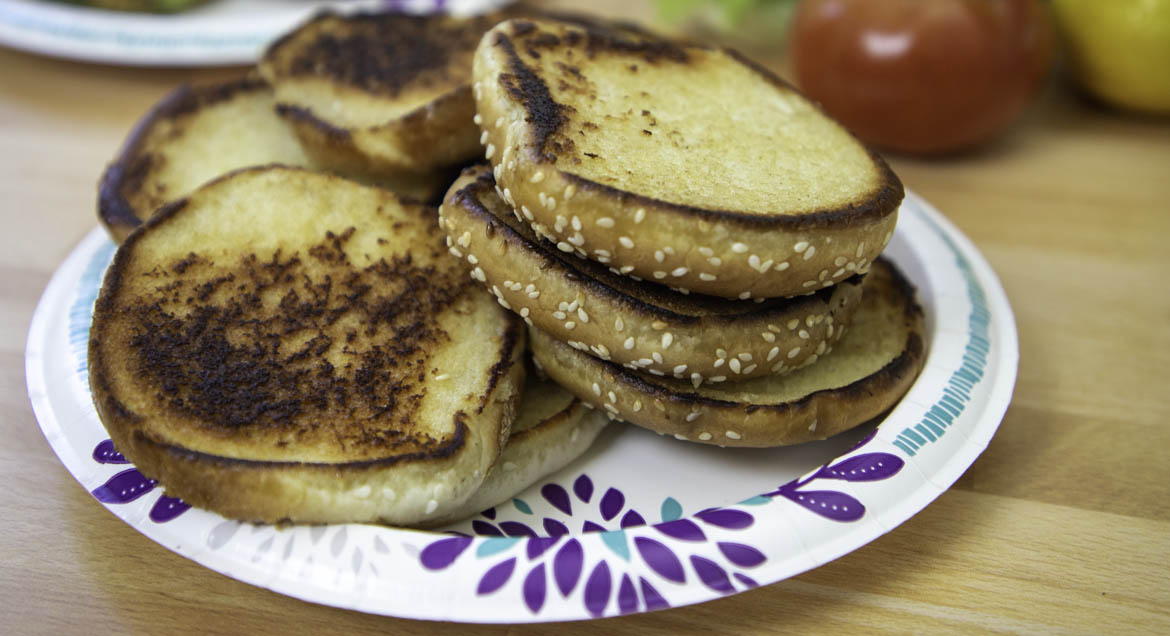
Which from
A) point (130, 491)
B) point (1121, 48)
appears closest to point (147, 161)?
point (130, 491)

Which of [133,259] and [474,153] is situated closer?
[133,259]

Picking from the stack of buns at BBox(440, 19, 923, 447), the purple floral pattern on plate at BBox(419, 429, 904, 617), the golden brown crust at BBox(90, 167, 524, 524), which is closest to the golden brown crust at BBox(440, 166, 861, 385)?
the stack of buns at BBox(440, 19, 923, 447)

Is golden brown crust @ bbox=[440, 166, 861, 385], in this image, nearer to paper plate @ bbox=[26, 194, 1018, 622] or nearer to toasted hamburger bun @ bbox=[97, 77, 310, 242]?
paper plate @ bbox=[26, 194, 1018, 622]

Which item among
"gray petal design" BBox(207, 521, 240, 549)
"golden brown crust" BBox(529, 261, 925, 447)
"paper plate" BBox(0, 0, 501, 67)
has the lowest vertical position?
"golden brown crust" BBox(529, 261, 925, 447)

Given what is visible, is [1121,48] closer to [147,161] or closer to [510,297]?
[510,297]

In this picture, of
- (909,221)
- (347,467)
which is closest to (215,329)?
(347,467)

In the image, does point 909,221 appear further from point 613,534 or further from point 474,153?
point 613,534
